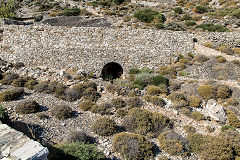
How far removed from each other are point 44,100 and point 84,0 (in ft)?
150

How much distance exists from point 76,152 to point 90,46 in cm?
1612

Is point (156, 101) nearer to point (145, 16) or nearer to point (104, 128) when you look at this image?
point (104, 128)

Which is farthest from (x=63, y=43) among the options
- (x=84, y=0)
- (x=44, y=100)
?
(x=84, y=0)

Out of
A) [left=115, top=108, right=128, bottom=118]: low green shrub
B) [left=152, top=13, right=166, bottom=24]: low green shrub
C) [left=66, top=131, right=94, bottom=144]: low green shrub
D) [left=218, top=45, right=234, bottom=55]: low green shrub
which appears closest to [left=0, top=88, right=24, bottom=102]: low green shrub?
[left=66, top=131, right=94, bottom=144]: low green shrub

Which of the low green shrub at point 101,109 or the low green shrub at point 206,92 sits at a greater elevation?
the low green shrub at point 101,109

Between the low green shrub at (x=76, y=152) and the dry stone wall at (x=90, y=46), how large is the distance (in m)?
13.9

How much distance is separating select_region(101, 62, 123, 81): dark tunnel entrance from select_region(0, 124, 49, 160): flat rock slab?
15.6 metres

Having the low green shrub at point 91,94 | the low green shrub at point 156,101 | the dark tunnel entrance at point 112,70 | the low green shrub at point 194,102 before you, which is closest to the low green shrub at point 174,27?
the dark tunnel entrance at point 112,70

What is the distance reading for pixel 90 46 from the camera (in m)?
21.9

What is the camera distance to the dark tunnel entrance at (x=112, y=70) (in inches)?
852

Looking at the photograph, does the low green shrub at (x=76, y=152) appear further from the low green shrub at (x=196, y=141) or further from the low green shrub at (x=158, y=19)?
the low green shrub at (x=158, y=19)

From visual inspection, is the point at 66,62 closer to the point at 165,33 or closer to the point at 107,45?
the point at 107,45

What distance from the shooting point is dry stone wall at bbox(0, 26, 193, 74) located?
70.4ft

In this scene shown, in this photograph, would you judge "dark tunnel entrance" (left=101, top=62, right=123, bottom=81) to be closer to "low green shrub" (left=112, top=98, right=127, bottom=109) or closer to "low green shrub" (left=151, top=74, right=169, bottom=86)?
"low green shrub" (left=151, top=74, right=169, bottom=86)
